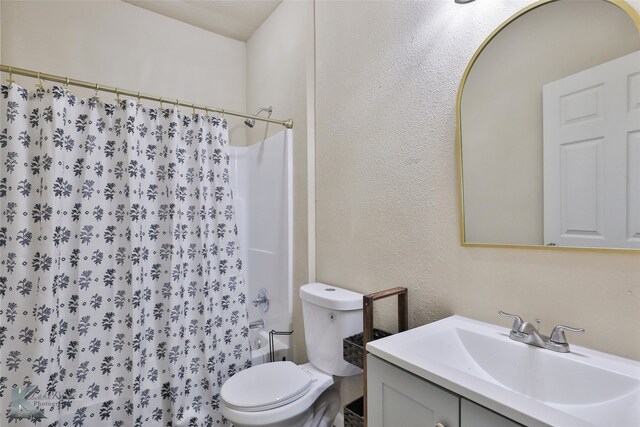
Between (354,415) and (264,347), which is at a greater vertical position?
(354,415)

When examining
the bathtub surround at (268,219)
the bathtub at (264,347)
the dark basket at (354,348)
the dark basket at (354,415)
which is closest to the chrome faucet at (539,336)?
the dark basket at (354,348)

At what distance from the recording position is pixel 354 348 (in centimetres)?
129

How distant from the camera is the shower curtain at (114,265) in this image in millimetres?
1344

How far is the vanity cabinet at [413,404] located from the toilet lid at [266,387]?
0.57 metres

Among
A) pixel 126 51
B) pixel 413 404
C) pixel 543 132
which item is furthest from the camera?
pixel 126 51

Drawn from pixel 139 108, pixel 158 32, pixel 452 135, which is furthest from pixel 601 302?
pixel 158 32

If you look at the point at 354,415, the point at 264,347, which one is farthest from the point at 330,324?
the point at 264,347

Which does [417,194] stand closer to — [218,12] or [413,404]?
[413,404]

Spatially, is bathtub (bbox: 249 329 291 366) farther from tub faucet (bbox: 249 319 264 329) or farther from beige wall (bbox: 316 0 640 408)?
beige wall (bbox: 316 0 640 408)

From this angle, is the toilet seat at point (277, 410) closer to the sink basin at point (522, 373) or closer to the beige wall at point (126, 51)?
the sink basin at point (522, 373)

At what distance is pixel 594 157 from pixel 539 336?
1.74 feet

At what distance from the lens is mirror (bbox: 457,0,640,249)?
32.8 inches

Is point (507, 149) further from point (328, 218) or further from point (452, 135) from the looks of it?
point (328, 218)

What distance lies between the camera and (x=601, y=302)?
85cm
